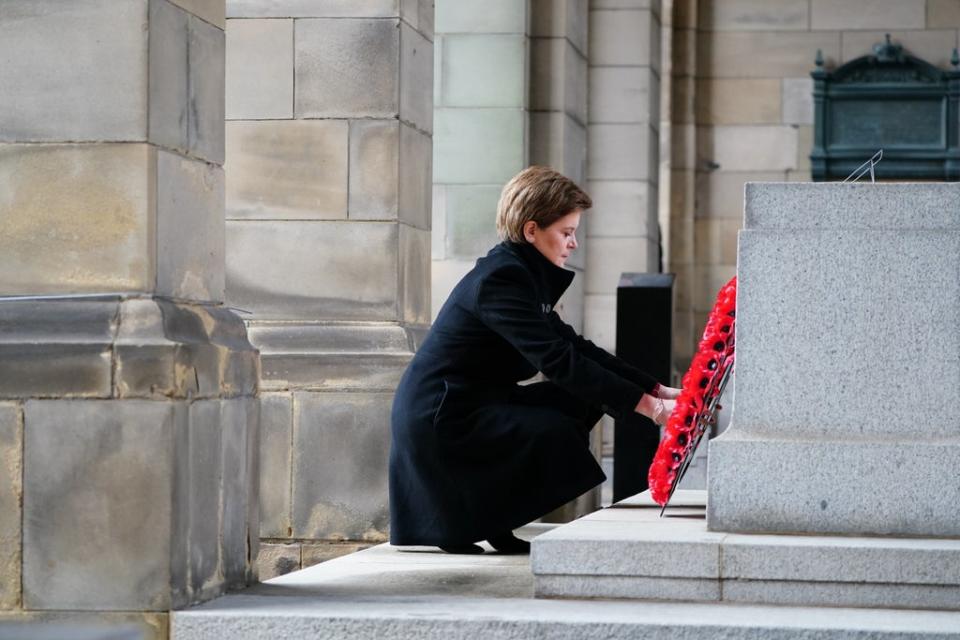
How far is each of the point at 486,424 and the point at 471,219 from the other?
5.01 meters

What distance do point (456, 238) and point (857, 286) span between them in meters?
5.79

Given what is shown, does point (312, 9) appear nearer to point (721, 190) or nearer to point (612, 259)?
point (612, 259)

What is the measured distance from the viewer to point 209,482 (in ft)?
17.4

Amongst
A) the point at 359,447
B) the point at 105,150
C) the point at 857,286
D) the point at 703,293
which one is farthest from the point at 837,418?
the point at 703,293

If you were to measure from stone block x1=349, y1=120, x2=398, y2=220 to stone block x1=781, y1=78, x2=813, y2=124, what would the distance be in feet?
41.8

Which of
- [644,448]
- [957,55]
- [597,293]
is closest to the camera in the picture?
[644,448]

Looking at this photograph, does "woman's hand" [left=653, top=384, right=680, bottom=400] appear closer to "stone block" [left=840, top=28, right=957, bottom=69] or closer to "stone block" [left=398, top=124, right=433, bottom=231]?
"stone block" [left=398, top=124, right=433, bottom=231]

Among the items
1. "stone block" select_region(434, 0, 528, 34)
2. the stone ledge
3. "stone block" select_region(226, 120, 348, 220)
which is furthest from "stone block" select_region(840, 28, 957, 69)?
the stone ledge

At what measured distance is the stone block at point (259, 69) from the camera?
28.1 feet

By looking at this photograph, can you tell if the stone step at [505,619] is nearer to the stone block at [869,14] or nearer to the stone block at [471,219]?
the stone block at [471,219]

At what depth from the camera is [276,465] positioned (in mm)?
8180

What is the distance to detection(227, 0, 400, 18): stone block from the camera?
845 centimetres

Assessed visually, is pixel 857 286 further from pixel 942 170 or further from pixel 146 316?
pixel 942 170

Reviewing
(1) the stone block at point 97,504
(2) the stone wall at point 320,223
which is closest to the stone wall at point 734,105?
(2) the stone wall at point 320,223
